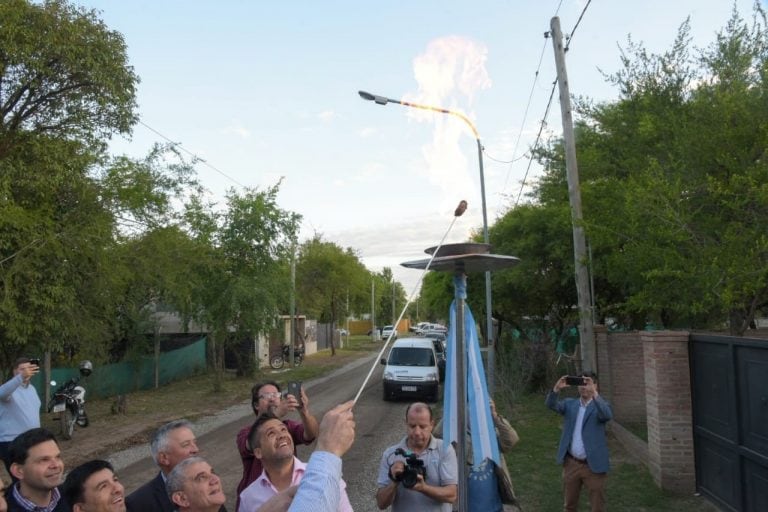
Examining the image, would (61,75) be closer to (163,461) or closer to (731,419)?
(163,461)

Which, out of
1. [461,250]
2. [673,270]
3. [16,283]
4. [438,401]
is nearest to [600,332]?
[673,270]

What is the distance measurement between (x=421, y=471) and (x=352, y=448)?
7.83 metres

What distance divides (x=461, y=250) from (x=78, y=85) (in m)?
10.6

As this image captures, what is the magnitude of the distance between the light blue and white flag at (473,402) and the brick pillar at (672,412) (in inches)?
166

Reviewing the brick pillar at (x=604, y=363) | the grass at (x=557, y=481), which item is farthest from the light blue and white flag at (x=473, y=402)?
the brick pillar at (x=604, y=363)

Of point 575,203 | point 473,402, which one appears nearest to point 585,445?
point 473,402

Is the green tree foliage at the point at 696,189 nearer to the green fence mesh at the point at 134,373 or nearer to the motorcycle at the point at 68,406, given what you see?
the motorcycle at the point at 68,406

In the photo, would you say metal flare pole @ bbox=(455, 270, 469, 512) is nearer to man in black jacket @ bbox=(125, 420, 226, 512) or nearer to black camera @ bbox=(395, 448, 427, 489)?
black camera @ bbox=(395, 448, 427, 489)

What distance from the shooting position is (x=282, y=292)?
2186 cm

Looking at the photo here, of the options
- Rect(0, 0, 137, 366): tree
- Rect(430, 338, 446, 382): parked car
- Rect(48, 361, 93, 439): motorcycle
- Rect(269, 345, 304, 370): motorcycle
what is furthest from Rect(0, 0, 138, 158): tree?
Rect(269, 345, 304, 370): motorcycle

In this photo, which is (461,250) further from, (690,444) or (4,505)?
(690,444)

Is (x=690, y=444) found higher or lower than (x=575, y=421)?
lower

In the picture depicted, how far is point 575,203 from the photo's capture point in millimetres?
11148

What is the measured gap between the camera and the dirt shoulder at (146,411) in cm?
1154
